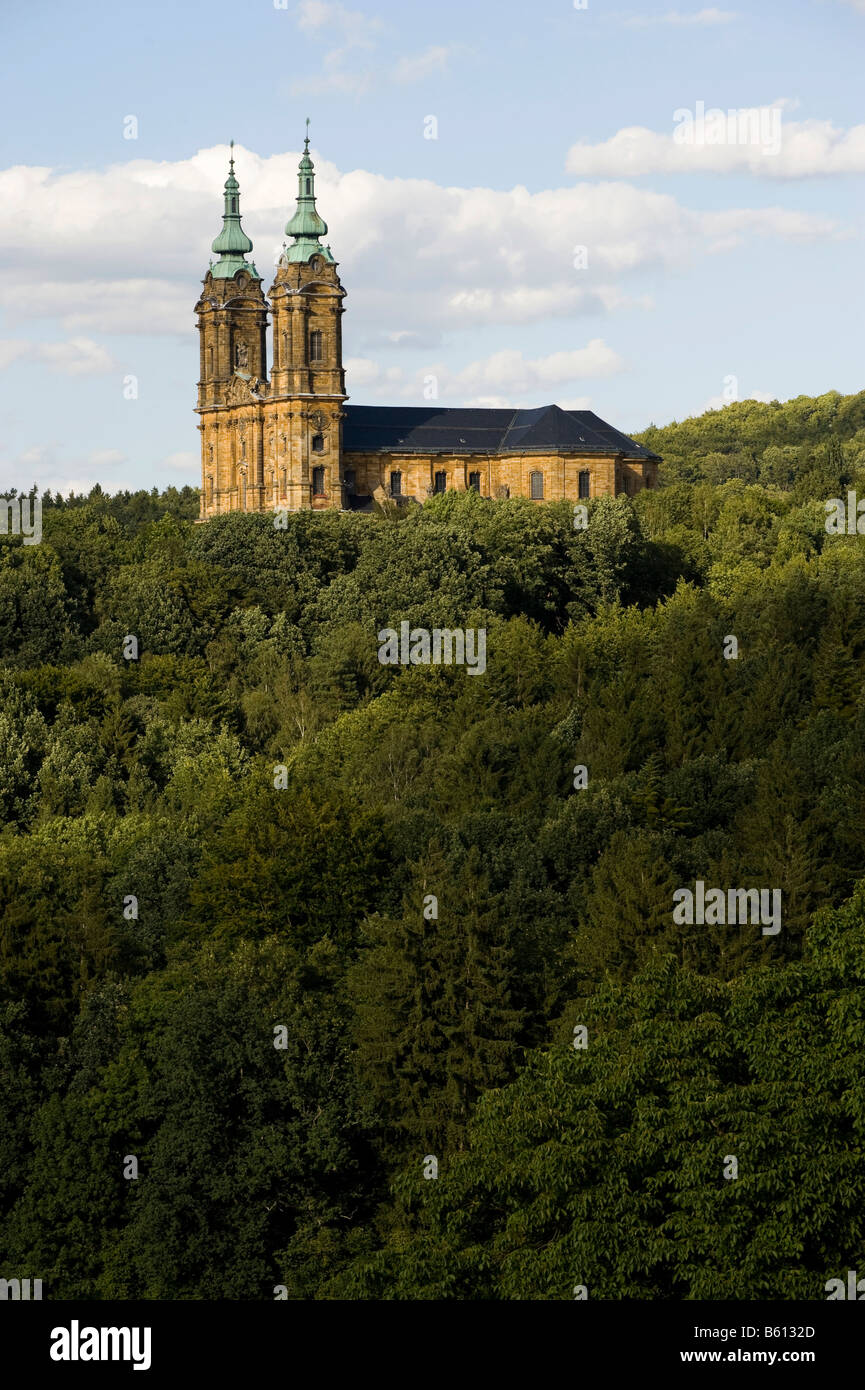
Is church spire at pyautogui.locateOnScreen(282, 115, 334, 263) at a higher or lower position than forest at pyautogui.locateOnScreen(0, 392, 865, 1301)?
higher

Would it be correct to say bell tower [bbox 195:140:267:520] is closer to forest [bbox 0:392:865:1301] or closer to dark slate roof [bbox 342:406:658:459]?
dark slate roof [bbox 342:406:658:459]

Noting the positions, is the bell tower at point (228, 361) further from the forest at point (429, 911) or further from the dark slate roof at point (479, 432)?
the forest at point (429, 911)

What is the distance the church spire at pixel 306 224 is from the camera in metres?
104

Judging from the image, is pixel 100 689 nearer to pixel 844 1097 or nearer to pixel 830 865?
pixel 830 865

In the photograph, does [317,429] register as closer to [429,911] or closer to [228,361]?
[228,361]

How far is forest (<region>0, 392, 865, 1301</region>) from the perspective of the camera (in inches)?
1371

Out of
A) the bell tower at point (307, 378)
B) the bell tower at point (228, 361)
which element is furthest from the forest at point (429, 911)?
the bell tower at point (228, 361)

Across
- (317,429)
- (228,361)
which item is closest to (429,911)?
(317,429)

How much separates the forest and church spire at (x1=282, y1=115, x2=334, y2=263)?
13863 millimetres

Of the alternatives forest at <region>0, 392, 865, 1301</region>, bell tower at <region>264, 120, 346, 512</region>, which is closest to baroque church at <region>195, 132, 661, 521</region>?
bell tower at <region>264, 120, 346, 512</region>

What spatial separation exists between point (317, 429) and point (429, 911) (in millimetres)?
57471

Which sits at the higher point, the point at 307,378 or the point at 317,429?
the point at 307,378

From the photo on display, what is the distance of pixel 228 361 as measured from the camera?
359 ft

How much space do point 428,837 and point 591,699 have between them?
641 inches
